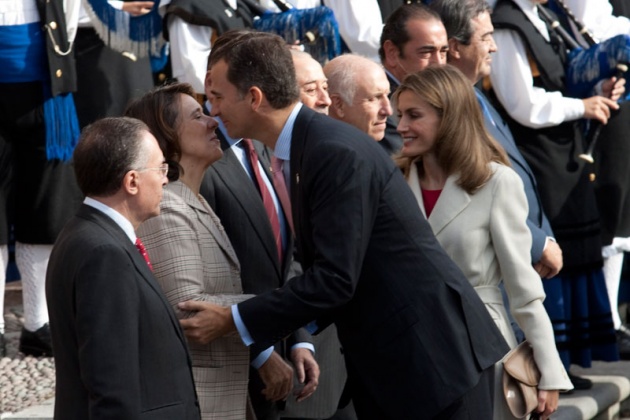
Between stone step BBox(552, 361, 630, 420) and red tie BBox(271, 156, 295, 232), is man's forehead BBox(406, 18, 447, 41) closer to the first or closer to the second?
red tie BBox(271, 156, 295, 232)

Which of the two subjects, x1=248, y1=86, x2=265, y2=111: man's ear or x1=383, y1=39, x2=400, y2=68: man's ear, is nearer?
x1=248, y1=86, x2=265, y2=111: man's ear

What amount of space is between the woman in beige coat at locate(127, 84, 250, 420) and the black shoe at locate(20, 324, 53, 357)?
2474 millimetres

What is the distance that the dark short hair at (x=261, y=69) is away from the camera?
385 cm

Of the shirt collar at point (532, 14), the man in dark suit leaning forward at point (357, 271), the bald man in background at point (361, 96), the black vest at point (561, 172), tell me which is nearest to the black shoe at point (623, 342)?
the black vest at point (561, 172)

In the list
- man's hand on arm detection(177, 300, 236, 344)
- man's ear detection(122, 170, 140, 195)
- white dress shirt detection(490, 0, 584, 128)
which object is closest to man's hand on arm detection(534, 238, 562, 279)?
white dress shirt detection(490, 0, 584, 128)

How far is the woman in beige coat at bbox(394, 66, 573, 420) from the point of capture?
4414 millimetres

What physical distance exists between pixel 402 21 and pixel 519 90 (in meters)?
1.12

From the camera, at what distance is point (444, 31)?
18.6ft

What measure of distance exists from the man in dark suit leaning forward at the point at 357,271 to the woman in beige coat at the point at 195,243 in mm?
139

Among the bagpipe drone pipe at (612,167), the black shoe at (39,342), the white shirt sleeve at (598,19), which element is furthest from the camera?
the white shirt sleeve at (598,19)

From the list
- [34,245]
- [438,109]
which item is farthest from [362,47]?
[438,109]

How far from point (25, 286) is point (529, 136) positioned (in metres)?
2.61

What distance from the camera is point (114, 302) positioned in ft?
10.8

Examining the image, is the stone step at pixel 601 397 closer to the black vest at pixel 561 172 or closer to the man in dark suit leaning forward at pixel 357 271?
the black vest at pixel 561 172
